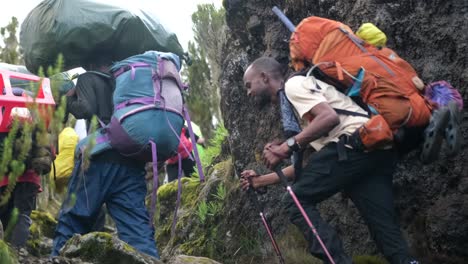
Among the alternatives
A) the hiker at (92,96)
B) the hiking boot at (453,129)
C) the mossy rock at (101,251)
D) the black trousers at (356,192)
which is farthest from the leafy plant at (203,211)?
the hiking boot at (453,129)

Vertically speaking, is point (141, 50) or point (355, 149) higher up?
point (141, 50)

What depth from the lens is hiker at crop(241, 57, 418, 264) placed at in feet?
14.1

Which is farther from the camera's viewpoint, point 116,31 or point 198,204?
point 198,204

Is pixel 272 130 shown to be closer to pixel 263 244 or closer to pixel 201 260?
pixel 263 244

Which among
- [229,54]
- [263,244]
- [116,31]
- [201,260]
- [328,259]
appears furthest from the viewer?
[229,54]

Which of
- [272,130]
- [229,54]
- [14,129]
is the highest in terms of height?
[14,129]

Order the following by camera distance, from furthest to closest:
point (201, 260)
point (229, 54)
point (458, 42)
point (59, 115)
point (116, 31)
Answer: point (229, 54)
point (116, 31)
point (458, 42)
point (201, 260)
point (59, 115)

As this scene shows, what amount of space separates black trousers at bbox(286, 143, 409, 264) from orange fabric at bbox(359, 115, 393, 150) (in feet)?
0.55

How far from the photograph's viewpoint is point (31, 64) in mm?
5836

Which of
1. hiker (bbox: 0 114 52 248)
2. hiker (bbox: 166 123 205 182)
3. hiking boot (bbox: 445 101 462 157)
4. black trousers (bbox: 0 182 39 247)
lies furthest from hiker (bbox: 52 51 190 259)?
hiker (bbox: 166 123 205 182)

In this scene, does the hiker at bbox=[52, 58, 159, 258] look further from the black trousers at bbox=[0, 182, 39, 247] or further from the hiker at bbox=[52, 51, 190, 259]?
the black trousers at bbox=[0, 182, 39, 247]

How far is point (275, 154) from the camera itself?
4473 millimetres

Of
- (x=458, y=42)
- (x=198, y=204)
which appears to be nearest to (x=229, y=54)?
(x=198, y=204)

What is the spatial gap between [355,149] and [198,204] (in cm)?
322
